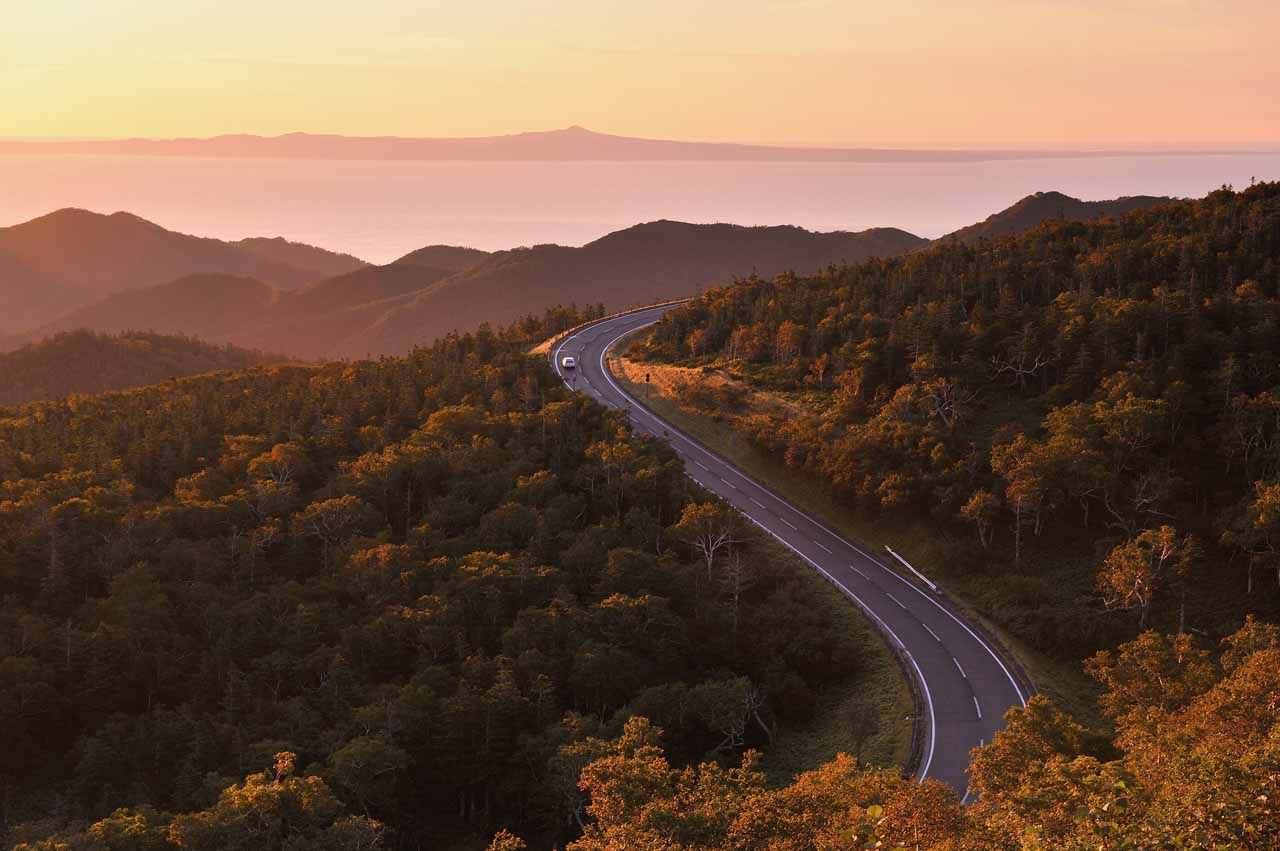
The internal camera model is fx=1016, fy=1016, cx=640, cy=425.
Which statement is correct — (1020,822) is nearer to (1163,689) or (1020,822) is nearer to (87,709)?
(1163,689)

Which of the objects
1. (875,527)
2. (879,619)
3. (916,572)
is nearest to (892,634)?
(879,619)

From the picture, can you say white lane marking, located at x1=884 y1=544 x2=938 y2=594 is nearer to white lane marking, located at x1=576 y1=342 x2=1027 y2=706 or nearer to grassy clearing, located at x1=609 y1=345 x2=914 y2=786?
white lane marking, located at x1=576 y1=342 x2=1027 y2=706

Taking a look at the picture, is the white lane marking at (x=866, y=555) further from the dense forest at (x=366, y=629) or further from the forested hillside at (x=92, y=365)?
the forested hillside at (x=92, y=365)

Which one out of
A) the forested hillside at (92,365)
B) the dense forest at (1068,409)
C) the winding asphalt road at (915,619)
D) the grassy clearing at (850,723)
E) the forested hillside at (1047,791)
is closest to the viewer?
the forested hillside at (1047,791)

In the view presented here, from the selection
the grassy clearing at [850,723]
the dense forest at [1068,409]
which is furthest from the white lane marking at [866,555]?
the grassy clearing at [850,723]

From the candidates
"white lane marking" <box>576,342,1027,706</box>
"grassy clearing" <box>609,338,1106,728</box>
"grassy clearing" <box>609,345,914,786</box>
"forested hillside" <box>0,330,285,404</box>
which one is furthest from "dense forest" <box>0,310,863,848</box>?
"forested hillside" <box>0,330,285,404</box>

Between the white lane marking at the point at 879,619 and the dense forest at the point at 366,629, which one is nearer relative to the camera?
the dense forest at the point at 366,629

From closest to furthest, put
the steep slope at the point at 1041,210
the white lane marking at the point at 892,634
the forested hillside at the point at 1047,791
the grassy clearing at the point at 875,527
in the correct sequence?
the forested hillside at the point at 1047,791 < the white lane marking at the point at 892,634 < the grassy clearing at the point at 875,527 < the steep slope at the point at 1041,210

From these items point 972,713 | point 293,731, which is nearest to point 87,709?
point 293,731
